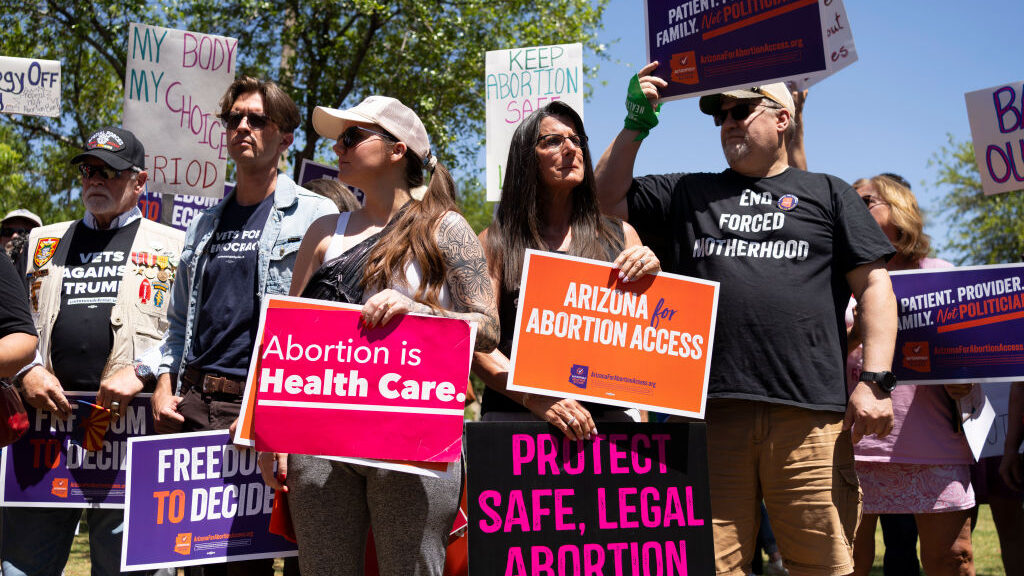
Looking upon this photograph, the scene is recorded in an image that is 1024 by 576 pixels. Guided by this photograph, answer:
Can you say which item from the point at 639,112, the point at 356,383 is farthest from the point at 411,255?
the point at 639,112

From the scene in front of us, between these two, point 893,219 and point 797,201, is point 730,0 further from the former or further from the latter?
point 893,219

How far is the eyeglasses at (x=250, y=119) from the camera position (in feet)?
12.5

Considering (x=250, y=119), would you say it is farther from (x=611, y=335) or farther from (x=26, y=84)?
(x=26, y=84)

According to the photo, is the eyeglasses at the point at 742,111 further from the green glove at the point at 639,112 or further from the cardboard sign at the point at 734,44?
the green glove at the point at 639,112

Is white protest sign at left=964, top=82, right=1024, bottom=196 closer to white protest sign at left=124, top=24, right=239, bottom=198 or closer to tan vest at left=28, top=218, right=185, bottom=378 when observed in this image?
tan vest at left=28, top=218, right=185, bottom=378

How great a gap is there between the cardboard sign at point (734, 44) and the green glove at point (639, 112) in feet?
0.37

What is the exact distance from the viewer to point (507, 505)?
9.93 feet

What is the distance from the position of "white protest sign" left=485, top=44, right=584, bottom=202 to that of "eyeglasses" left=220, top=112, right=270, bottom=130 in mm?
2532

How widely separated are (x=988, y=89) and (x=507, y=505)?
12.8 ft

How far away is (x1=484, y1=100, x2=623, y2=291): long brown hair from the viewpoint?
338cm

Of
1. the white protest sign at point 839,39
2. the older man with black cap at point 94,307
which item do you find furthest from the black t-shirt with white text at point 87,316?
the white protest sign at point 839,39

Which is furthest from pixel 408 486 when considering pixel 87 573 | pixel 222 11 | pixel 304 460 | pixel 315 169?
pixel 222 11

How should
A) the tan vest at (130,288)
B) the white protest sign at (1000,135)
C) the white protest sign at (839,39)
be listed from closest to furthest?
the white protest sign at (839,39), the tan vest at (130,288), the white protest sign at (1000,135)

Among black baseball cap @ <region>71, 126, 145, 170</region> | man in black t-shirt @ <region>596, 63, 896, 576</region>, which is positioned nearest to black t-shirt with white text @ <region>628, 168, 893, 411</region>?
man in black t-shirt @ <region>596, 63, 896, 576</region>
